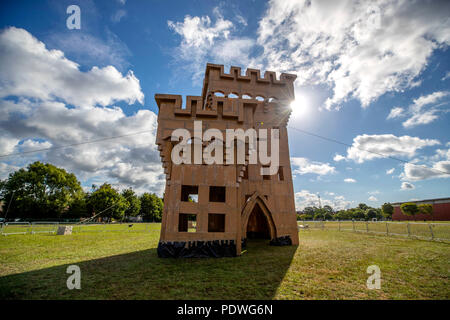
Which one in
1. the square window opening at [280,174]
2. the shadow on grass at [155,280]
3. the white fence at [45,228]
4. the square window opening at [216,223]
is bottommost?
the white fence at [45,228]

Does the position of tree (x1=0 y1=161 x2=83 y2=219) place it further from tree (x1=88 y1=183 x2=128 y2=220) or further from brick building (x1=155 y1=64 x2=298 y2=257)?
brick building (x1=155 y1=64 x2=298 y2=257)

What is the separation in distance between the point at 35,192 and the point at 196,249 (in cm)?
6080

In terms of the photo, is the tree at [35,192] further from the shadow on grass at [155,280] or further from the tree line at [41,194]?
the shadow on grass at [155,280]

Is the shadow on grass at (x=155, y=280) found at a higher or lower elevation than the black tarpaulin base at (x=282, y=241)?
higher

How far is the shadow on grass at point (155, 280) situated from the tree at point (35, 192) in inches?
2236

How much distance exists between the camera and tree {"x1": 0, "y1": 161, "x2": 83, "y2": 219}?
46688mm

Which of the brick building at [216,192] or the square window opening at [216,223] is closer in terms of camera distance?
the brick building at [216,192]

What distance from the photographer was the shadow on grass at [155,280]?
530cm

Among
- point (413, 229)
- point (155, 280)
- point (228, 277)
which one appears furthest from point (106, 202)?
point (413, 229)

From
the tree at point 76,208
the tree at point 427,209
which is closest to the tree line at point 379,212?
the tree at point 427,209

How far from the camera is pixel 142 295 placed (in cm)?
527
